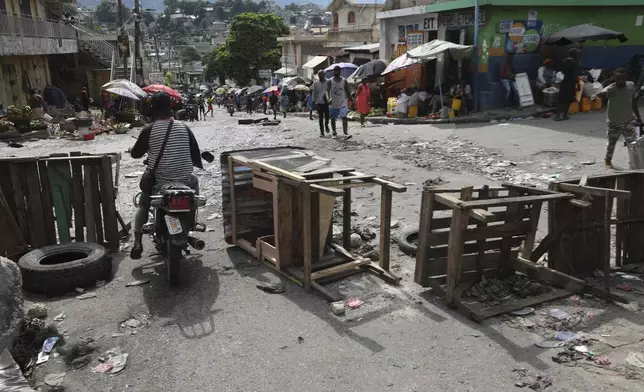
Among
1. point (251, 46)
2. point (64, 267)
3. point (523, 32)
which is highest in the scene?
point (251, 46)

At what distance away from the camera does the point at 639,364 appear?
338 centimetres

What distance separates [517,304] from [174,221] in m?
3.03

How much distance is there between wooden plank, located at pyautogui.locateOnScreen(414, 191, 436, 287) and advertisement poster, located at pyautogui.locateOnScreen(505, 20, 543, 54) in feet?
46.8

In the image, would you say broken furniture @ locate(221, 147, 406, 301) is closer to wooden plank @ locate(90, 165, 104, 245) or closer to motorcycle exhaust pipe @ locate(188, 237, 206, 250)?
motorcycle exhaust pipe @ locate(188, 237, 206, 250)

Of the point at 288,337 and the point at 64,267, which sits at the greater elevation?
the point at 64,267

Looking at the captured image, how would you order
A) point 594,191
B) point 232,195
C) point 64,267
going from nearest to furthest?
point 594,191 → point 64,267 → point 232,195

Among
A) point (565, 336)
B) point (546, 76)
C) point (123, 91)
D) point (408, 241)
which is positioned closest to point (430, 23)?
point (546, 76)

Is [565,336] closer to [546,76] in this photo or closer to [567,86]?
[567,86]

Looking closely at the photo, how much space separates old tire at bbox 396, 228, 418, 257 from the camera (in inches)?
220

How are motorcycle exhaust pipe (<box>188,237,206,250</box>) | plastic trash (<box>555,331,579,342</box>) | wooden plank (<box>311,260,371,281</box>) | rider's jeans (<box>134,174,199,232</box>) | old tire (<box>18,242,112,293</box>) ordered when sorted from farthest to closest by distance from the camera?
rider's jeans (<box>134,174,199,232</box>)
motorcycle exhaust pipe (<box>188,237,206,250</box>)
wooden plank (<box>311,260,371,281</box>)
old tire (<box>18,242,112,293</box>)
plastic trash (<box>555,331,579,342</box>)

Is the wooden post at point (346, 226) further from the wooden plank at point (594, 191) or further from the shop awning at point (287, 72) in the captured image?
the shop awning at point (287, 72)

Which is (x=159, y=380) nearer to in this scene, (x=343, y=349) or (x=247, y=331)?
(x=247, y=331)

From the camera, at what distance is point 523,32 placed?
1681cm

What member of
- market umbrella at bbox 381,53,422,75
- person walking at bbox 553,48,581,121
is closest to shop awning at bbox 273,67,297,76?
market umbrella at bbox 381,53,422,75
